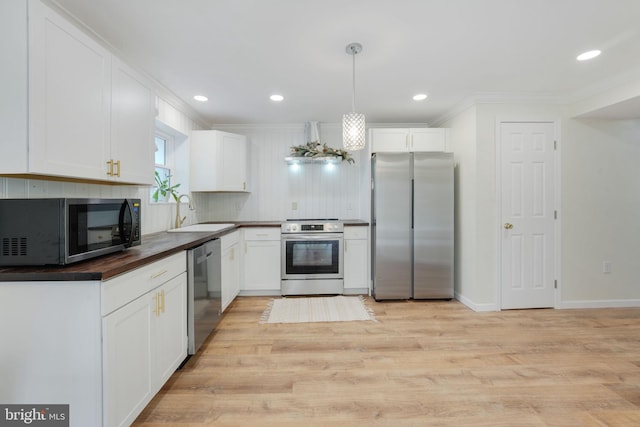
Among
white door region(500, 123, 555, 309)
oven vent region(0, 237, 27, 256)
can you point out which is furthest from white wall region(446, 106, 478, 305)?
oven vent region(0, 237, 27, 256)

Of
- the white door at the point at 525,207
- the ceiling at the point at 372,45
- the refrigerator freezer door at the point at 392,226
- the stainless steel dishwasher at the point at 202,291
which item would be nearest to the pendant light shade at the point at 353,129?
the ceiling at the point at 372,45

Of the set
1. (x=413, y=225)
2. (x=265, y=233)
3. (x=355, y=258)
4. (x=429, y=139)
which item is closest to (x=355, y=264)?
(x=355, y=258)

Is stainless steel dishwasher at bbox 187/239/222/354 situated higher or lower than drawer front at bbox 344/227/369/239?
lower

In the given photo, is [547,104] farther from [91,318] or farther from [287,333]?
[91,318]

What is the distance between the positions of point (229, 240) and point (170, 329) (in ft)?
4.66

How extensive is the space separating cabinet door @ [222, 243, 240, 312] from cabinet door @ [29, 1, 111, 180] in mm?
1568

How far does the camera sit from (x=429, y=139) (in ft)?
12.1

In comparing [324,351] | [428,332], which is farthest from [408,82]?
[324,351]

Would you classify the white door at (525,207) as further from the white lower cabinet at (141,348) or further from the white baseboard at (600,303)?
the white lower cabinet at (141,348)

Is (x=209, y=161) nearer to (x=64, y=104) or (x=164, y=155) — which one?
(x=164, y=155)

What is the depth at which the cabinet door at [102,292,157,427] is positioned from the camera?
127 cm

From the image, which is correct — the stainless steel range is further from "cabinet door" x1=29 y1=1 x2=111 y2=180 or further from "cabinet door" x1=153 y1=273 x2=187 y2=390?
"cabinet door" x1=29 y1=1 x2=111 y2=180

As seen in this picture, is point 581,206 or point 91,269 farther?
point 581,206

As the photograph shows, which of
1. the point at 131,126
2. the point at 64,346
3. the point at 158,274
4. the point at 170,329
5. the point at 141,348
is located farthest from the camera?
the point at 131,126
